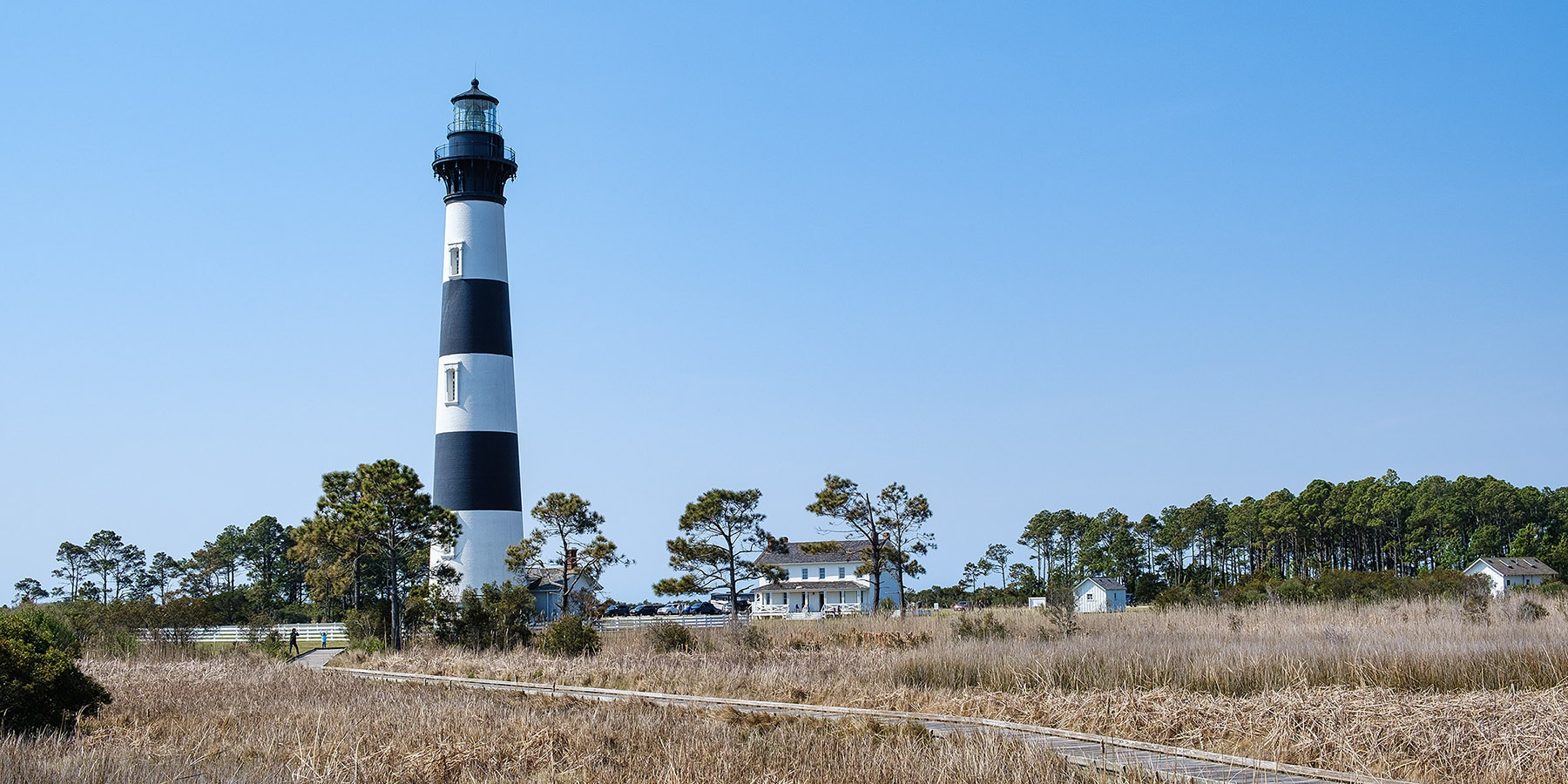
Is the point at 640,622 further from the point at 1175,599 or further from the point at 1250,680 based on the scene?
the point at 1250,680

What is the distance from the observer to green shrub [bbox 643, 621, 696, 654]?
30.6 m

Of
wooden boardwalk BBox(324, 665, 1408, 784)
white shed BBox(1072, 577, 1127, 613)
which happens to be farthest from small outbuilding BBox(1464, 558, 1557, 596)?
wooden boardwalk BBox(324, 665, 1408, 784)

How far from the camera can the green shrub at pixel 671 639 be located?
3059 centimetres

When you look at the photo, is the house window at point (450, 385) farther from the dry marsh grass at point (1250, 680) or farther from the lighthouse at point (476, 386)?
the dry marsh grass at point (1250, 680)

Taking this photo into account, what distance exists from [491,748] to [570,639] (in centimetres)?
1758

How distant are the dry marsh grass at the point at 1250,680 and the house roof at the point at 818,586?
46.4m

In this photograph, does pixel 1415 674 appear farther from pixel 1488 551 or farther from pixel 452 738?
pixel 1488 551

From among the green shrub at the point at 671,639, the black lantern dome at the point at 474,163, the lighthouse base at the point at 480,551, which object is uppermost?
the black lantern dome at the point at 474,163

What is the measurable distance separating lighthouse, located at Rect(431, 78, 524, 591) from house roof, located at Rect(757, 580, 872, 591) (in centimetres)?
3325

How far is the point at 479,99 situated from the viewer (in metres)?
47.1

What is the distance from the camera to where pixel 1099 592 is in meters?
80.9

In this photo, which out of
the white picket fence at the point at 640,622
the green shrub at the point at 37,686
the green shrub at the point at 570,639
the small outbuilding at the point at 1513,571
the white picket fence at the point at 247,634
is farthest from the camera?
the small outbuilding at the point at 1513,571

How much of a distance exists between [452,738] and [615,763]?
2.13 meters

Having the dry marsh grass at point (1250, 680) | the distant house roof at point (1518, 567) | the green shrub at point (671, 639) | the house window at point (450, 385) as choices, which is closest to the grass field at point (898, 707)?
the dry marsh grass at point (1250, 680)
